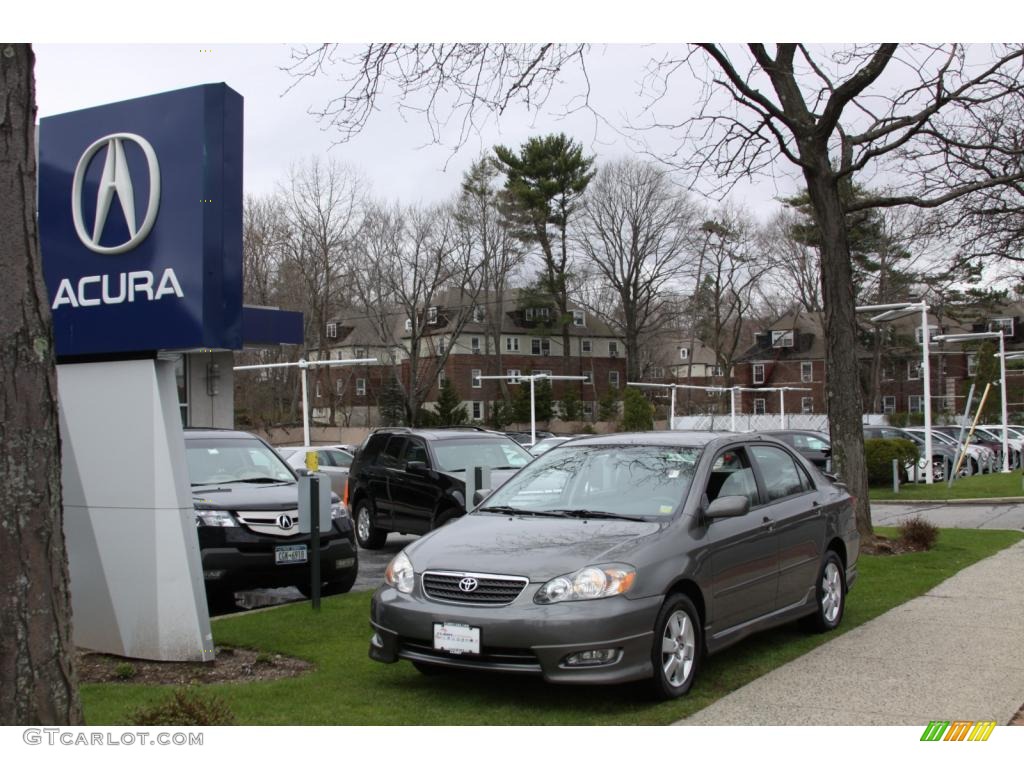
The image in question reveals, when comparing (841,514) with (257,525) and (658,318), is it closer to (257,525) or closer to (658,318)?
(257,525)

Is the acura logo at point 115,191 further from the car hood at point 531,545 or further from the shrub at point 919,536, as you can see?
the shrub at point 919,536

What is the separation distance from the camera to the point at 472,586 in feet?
19.7

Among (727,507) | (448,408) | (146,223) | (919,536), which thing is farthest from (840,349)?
(448,408)

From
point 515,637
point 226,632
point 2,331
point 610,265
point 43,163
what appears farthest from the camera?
point 610,265

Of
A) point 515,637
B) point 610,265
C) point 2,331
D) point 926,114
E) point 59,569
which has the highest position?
point 610,265

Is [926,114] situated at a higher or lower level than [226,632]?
higher

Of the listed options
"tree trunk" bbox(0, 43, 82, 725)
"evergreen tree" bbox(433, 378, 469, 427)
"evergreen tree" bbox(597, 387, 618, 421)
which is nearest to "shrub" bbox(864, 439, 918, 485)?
"tree trunk" bbox(0, 43, 82, 725)

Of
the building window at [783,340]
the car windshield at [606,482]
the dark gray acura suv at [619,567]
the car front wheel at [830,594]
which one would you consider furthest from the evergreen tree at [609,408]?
the car windshield at [606,482]

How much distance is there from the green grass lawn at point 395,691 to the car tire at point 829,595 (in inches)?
4.6

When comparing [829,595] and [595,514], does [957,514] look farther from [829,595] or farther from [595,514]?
[595,514]

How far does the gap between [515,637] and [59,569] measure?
2.44 metres

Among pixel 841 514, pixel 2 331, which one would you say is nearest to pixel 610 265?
pixel 841 514

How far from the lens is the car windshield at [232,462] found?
10203 millimetres

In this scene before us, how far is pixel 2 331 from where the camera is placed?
169 inches
